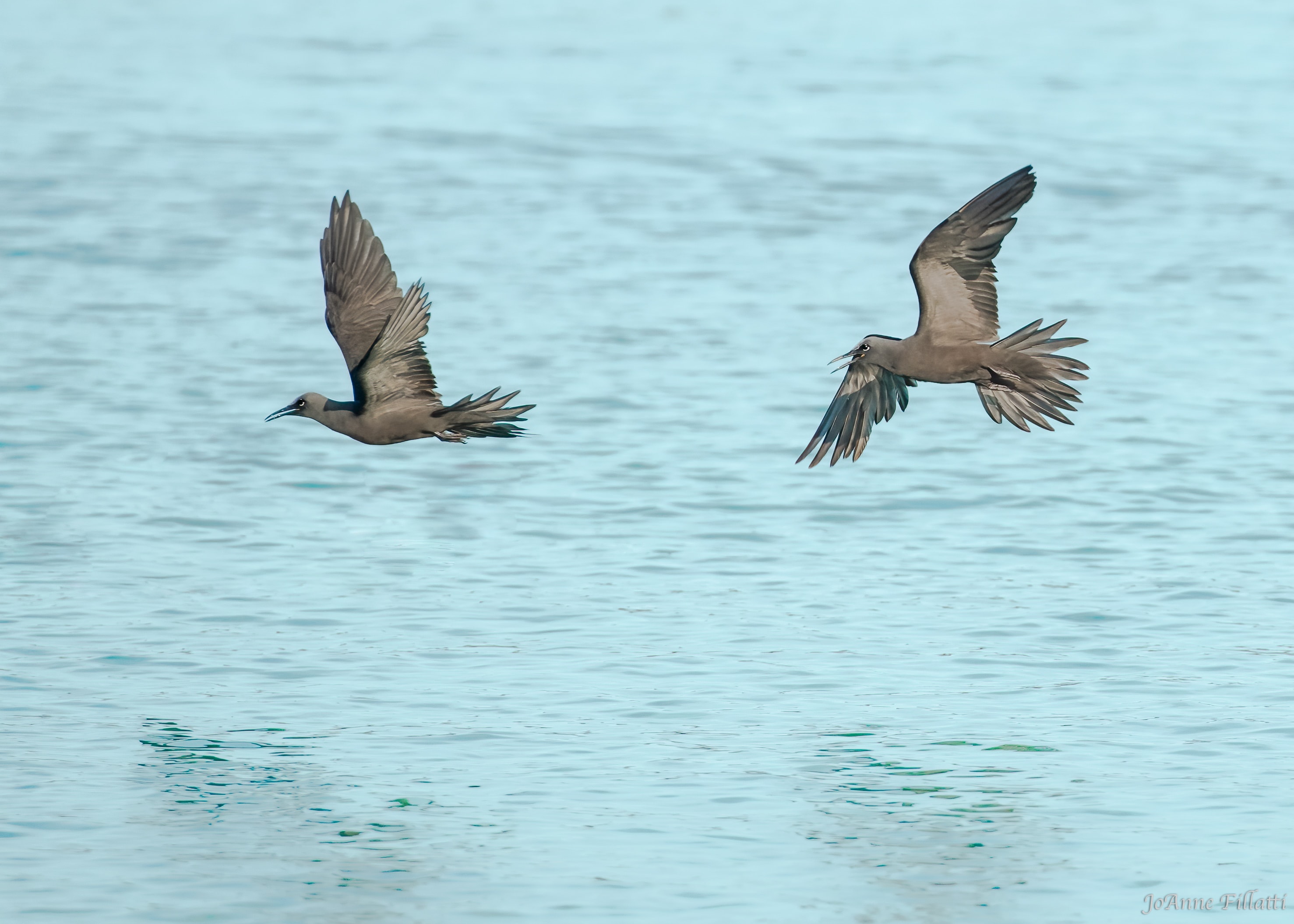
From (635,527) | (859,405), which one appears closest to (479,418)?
(859,405)

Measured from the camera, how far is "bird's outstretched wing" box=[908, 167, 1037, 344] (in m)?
13.7

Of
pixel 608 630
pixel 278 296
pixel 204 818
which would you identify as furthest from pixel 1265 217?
pixel 204 818

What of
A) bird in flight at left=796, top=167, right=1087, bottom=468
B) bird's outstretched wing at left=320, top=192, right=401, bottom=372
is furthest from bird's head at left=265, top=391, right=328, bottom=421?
bird in flight at left=796, top=167, right=1087, bottom=468

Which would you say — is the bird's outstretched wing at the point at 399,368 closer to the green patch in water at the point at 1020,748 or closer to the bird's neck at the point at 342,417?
the bird's neck at the point at 342,417

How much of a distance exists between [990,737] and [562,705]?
11.2ft

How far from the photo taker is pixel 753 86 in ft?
169

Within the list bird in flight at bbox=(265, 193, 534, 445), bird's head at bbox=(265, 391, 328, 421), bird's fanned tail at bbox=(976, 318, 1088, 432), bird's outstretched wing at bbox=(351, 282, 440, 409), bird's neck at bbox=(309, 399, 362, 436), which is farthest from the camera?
bird's head at bbox=(265, 391, 328, 421)

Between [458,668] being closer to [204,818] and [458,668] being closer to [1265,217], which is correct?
[204,818]

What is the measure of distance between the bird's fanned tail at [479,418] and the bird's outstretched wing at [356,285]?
39.5 inches

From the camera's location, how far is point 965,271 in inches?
549

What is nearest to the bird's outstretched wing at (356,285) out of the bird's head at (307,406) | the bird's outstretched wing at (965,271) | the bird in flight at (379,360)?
the bird in flight at (379,360)
